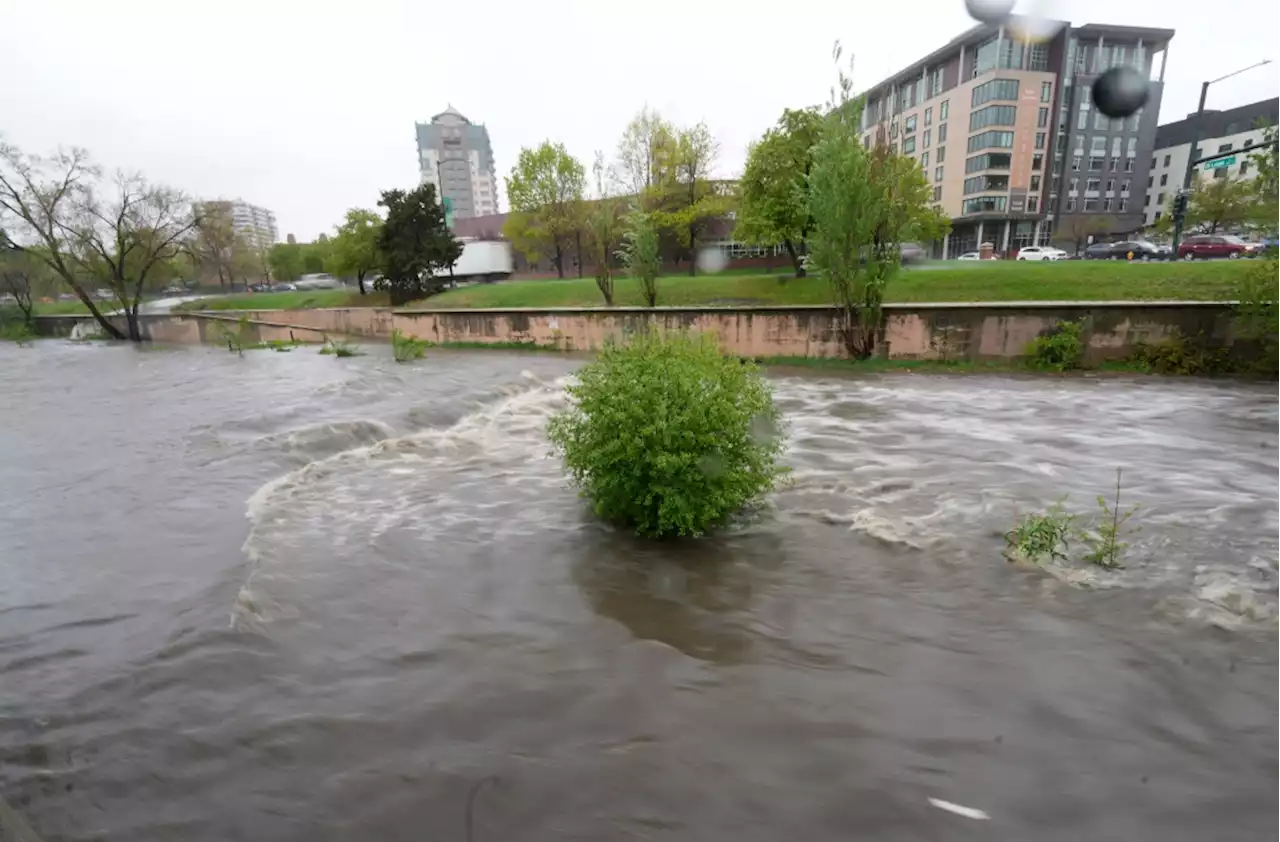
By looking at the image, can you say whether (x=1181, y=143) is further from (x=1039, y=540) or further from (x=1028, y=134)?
(x=1039, y=540)

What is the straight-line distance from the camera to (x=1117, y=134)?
217 feet

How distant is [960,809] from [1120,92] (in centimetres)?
7398

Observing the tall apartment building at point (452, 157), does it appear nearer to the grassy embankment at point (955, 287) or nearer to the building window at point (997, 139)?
the building window at point (997, 139)

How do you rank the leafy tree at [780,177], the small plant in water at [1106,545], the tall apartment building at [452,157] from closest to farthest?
the small plant in water at [1106,545], the leafy tree at [780,177], the tall apartment building at [452,157]

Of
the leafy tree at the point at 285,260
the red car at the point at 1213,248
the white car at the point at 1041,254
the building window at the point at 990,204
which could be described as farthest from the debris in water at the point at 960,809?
the leafy tree at the point at 285,260

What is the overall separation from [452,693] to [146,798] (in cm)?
154

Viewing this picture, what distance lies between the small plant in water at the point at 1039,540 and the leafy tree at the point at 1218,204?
4250 cm

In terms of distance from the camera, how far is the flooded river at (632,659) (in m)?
3.04

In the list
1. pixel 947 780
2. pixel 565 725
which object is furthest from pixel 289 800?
pixel 947 780

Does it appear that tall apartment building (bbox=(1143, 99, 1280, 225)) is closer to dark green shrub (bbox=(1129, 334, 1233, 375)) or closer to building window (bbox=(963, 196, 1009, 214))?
building window (bbox=(963, 196, 1009, 214))

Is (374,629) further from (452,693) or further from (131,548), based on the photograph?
(131,548)

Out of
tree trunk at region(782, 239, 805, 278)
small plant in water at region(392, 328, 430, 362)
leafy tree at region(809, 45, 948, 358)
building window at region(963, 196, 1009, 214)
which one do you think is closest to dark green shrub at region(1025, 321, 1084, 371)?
leafy tree at region(809, 45, 948, 358)

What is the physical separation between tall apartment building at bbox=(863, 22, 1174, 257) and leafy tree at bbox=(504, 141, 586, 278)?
32775 mm

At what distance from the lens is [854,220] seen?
50.1ft
